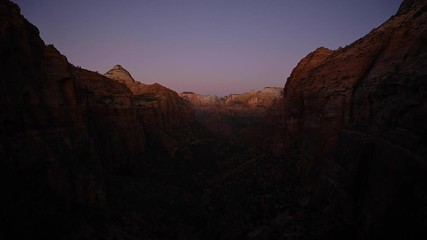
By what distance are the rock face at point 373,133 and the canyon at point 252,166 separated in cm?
10

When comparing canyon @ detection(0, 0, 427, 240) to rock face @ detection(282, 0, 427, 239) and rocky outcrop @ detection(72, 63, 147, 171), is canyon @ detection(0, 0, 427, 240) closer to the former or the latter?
rock face @ detection(282, 0, 427, 239)

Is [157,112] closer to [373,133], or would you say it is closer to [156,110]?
[156,110]

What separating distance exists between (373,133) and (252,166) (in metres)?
24.8

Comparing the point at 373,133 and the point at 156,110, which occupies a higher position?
the point at 156,110

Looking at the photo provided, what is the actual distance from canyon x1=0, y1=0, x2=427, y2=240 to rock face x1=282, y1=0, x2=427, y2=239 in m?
0.10

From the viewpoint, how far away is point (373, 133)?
1856 cm

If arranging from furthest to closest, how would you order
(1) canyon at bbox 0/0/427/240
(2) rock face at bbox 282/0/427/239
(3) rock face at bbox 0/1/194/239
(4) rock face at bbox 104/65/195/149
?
(4) rock face at bbox 104/65/195/149, (3) rock face at bbox 0/1/194/239, (1) canyon at bbox 0/0/427/240, (2) rock face at bbox 282/0/427/239

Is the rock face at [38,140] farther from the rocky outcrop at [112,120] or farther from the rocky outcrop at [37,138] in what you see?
the rocky outcrop at [112,120]

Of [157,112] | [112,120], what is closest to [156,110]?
[157,112]

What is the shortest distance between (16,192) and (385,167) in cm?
2394

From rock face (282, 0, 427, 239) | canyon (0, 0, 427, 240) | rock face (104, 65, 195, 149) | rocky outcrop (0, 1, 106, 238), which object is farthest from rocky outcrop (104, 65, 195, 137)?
rock face (282, 0, 427, 239)

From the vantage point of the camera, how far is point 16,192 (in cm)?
1686

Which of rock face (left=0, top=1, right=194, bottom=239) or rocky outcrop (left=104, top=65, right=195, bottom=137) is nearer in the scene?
rock face (left=0, top=1, right=194, bottom=239)

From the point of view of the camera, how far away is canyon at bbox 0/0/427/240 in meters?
15.5
